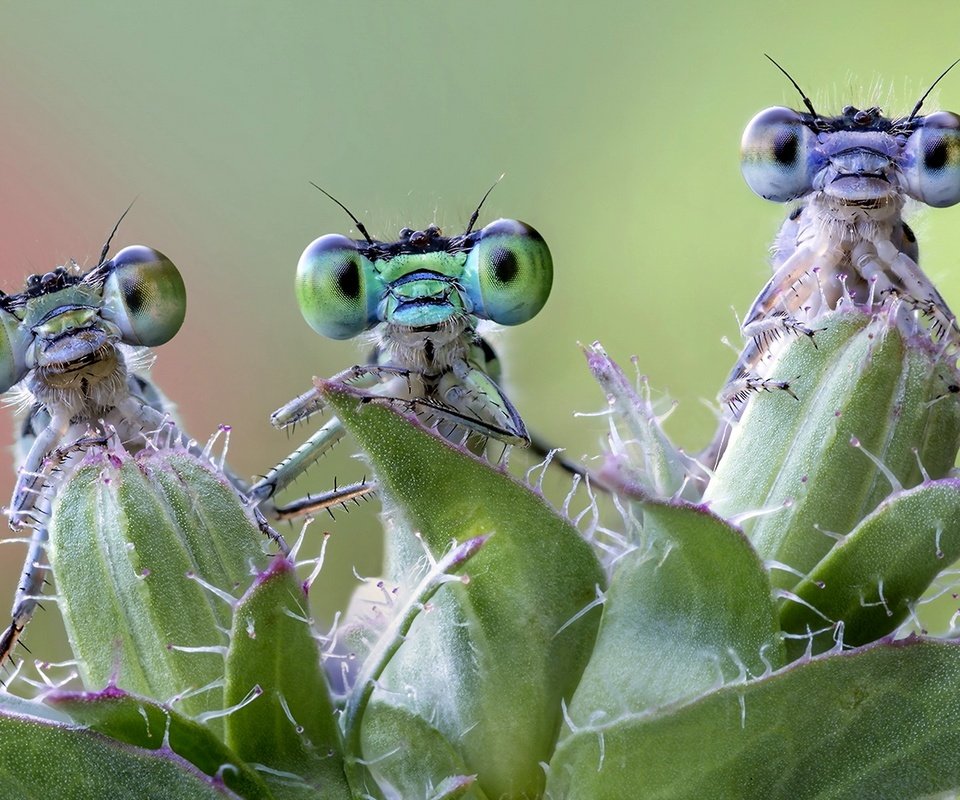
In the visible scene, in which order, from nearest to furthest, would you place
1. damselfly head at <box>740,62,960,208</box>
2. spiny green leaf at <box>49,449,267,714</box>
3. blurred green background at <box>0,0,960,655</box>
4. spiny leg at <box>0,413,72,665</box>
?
spiny green leaf at <box>49,449,267,714</box> → spiny leg at <box>0,413,72,665</box> → damselfly head at <box>740,62,960,208</box> → blurred green background at <box>0,0,960,655</box>

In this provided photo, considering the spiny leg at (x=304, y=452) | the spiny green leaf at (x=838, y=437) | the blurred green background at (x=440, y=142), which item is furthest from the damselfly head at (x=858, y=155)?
the blurred green background at (x=440, y=142)

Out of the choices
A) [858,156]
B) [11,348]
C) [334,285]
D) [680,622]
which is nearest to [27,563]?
[11,348]

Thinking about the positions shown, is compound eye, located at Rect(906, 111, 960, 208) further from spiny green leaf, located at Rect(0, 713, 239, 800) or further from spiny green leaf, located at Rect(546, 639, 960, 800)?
spiny green leaf, located at Rect(0, 713, 239, 800)

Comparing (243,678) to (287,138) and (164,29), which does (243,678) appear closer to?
(287,138)

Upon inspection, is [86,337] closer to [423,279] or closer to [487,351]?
[423,279]

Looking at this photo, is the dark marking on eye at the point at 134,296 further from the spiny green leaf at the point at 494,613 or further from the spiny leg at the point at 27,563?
the spiny green leaf at the point at 494,613

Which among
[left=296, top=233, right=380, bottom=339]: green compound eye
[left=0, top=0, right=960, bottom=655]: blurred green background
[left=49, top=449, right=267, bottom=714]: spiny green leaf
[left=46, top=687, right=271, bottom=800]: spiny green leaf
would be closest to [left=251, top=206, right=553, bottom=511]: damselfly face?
[left=296, top=233, right=380, bottom=339]: green compound eye

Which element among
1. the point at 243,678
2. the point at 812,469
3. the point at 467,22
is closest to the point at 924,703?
the point at 812,469
